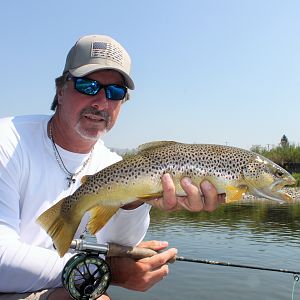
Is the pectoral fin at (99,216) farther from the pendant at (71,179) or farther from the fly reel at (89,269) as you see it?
the pendant at (71,179)

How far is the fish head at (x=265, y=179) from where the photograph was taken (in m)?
Result: 3.64

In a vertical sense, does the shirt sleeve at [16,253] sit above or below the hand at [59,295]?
above

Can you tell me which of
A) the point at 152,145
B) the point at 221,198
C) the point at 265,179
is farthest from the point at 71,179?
the point at 265,179

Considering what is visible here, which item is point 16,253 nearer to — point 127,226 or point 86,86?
point 127,226

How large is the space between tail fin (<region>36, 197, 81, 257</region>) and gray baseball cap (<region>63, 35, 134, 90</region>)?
4.00ft

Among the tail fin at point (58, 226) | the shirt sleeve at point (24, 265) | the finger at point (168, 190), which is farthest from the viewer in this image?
the finger at point (168, 190)

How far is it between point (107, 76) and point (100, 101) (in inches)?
10.7

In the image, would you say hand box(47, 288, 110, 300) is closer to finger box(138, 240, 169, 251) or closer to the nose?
finger box(138, 240, 169, 251)

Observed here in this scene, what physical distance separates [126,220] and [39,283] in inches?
34.0

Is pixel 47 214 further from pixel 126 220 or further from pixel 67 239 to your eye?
pixel 126 220

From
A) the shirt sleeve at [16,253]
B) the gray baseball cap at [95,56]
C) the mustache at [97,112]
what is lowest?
the shirt sleeve at [16,253]

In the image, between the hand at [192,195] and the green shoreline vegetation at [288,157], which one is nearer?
the hand at [192,195]

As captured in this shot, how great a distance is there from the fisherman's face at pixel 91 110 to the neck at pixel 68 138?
0.14 ft

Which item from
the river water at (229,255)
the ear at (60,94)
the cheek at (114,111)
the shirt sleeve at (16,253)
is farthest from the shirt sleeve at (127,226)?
the river water at (229,255)
